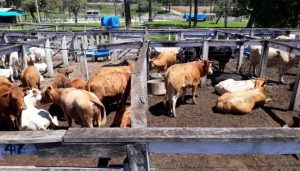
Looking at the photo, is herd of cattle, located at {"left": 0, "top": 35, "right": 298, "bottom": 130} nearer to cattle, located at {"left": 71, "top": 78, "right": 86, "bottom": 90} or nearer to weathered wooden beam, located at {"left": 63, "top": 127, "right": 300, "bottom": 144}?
cattle, located at {"left": 71, "top": 78, "right": 86, "bottom": 90}

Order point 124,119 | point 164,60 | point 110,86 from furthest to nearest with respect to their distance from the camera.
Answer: point 164,60, point 110,86, point 124,119

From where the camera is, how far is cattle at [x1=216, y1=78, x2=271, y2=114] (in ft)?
25.2

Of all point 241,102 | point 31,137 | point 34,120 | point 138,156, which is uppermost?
point 31,137

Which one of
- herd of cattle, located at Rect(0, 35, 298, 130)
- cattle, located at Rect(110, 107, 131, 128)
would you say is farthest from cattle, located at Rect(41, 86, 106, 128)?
cattle, located at Rect(110, 107, 131, 128)

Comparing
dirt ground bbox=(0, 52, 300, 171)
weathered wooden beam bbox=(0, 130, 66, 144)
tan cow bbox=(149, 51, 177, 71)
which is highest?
weathered wooden beam bbox=(0, 130, 66, 144)

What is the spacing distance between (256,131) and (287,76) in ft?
37.0

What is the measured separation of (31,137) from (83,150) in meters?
0.33

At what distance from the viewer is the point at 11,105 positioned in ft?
19.9

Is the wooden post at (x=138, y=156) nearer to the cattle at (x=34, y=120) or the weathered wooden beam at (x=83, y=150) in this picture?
the weathered wooden beam at (x=83, y=150)

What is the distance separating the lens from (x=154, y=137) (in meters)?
1.68

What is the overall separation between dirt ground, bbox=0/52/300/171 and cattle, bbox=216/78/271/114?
16 cm

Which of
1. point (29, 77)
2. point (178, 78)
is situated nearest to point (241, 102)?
point (178, 78)

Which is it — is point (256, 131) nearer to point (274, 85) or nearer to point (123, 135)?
point (123, 135)

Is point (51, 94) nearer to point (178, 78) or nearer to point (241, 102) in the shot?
point (178, 78)
